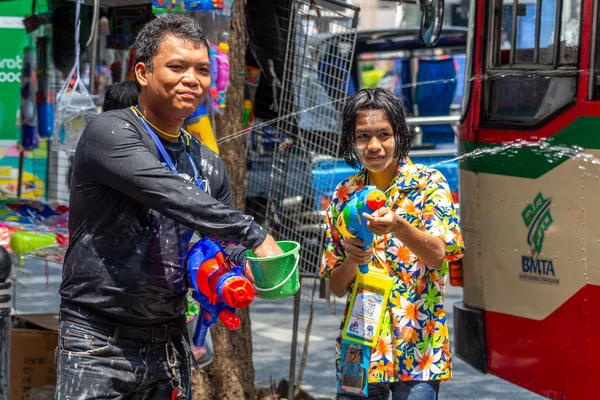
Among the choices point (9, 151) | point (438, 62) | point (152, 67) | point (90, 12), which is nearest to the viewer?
point (152, 67)

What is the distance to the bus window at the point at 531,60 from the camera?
184 inches

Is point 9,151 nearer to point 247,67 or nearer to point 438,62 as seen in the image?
point 247,67

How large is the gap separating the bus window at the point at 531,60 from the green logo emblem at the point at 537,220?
41cm

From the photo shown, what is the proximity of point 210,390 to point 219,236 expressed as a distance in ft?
9.21

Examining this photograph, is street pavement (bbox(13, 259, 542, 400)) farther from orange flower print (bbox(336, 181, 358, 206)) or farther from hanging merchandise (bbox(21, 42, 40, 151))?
orange flower print (bbox(336, 181, 358, 206))

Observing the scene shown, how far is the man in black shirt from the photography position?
293 cm

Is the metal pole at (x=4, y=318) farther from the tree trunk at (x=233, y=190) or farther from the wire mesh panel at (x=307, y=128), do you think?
the wire mesh panel at (x=307, y=128)

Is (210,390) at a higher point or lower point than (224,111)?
lower

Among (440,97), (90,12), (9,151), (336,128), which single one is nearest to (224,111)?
(336,128)

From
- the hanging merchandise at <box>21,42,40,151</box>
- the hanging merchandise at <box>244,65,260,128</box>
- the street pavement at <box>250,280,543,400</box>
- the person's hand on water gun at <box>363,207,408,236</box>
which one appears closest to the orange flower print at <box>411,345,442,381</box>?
the person's hand on water gun at <box>363,207,408,236</box>

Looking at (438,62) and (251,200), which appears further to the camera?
(438,62)

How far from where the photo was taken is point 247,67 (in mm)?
5875

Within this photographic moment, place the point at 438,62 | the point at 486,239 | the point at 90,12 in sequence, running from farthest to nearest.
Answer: the point at 438,62 < the point at 90,12 < the point at 486,239

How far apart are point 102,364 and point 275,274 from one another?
64 cm
